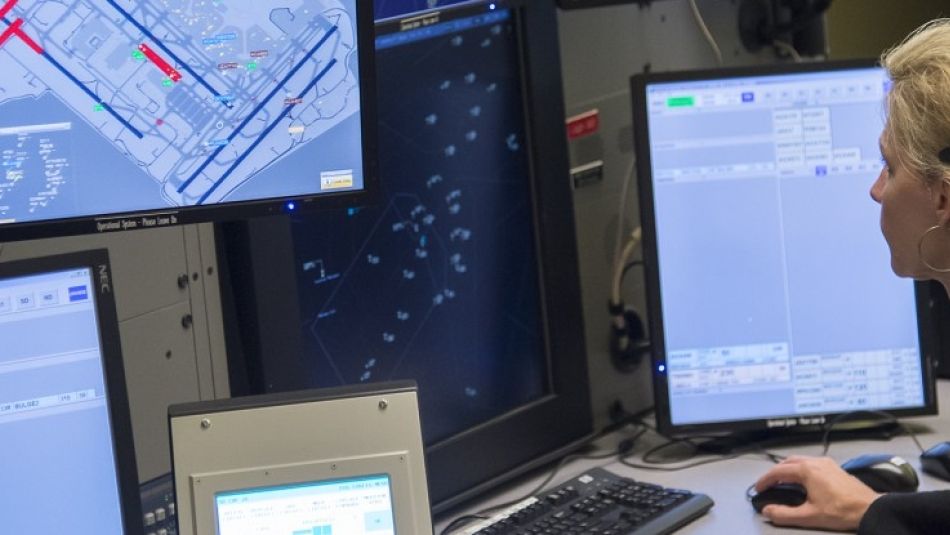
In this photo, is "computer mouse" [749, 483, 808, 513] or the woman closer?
the woman

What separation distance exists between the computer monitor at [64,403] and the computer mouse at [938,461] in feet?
3.22

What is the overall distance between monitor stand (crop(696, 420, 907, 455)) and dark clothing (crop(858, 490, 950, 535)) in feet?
1.10

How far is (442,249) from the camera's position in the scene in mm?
1573

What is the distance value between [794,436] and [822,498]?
274 mm

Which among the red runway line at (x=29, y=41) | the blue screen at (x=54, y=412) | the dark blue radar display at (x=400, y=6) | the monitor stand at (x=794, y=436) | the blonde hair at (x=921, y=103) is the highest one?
the dark blue radar display at (x=400, y=6)

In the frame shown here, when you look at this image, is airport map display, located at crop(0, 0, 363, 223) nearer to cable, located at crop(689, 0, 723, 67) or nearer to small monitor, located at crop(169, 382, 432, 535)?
small monitor, located at crop(169, 382, 432, 535)

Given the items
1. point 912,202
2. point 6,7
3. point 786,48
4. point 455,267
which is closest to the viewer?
point 6,7

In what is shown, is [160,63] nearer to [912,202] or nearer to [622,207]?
[912,202]

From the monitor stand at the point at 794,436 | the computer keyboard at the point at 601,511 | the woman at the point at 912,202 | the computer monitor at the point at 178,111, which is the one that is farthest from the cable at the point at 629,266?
the computer monitor at the point at 178,111

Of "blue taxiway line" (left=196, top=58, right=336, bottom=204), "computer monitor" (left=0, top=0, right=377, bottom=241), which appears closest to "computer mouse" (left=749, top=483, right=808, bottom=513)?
"computer monitor" (left=0, top=0, right=377, bottom=241)

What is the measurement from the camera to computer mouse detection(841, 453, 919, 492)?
1536 millimetres

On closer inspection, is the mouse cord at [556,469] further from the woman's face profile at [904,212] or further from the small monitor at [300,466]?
the woman's face profile at [904,212]

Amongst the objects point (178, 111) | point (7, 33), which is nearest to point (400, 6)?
point (178, 111)

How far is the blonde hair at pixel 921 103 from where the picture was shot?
4.12ft
